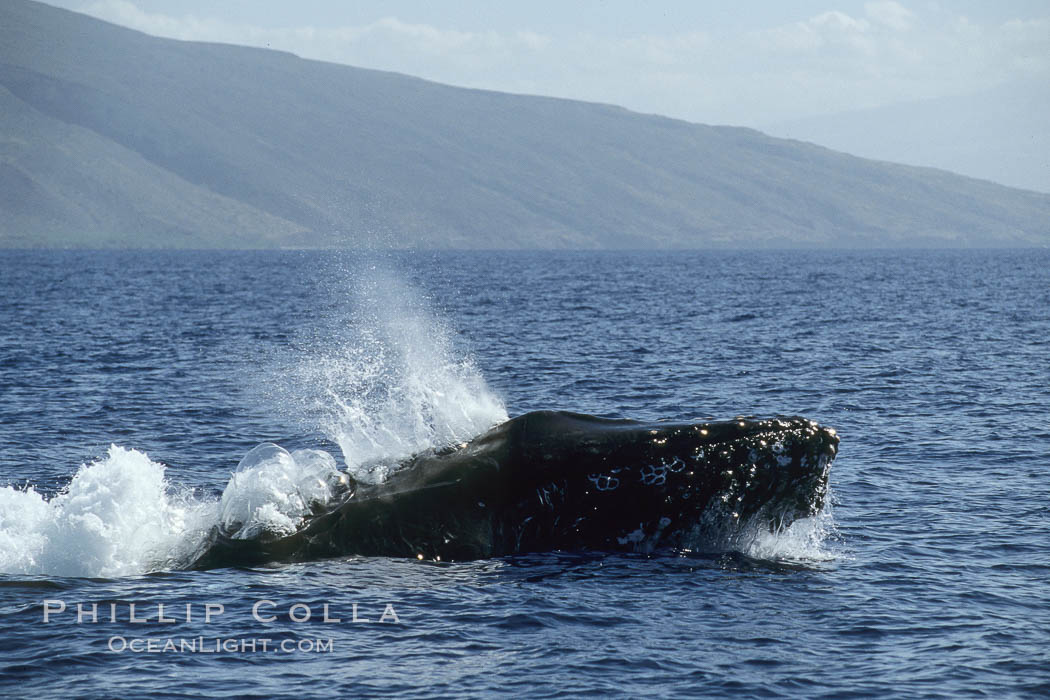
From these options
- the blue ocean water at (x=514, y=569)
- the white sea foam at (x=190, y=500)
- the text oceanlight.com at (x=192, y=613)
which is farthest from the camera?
the white sea foam at (x=190, y=500)

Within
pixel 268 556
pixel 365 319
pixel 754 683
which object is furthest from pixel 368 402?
pixel 365 319

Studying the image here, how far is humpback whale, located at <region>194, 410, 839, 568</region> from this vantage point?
16531mm

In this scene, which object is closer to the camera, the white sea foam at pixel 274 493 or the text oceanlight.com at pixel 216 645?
the text oceanlight.com at pixel 216 645

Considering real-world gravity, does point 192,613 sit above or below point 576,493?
below

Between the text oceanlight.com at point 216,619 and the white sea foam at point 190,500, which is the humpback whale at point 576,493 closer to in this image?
the white sea foam at point 190,500

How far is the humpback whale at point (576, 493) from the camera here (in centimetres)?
1653

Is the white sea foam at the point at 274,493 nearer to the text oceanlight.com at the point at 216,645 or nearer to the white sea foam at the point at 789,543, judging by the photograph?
the text oceanlight.com at the point at 216,645

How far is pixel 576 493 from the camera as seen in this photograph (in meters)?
16.6

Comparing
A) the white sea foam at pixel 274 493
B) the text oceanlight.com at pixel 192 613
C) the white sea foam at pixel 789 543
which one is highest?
the white sea foam at pixel 274 493

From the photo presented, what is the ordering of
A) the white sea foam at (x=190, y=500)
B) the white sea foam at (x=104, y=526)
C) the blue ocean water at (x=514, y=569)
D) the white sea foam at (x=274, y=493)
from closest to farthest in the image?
the blue ocean water at (x=514, y=569)
the white sea foam at (x=104, y=526)
the white sea foam at (x=190, y=500)
the white sea foam at (x=274, y=493)

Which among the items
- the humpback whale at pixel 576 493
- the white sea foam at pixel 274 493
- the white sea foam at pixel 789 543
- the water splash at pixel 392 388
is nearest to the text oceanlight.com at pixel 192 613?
the humpback whale at pixel 576 493

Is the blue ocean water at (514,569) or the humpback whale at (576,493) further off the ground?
the humpback whale at (576,493)

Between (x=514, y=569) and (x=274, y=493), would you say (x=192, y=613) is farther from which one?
(x=514, y=569)

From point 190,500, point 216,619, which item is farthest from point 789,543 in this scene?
point 190,500
